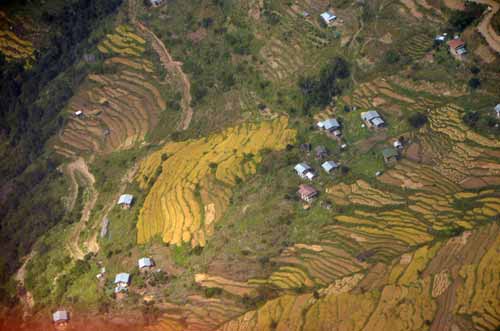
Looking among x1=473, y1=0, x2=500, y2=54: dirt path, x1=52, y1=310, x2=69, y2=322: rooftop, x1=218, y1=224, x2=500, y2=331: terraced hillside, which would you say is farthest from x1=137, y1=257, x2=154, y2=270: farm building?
x1=473, y1=0, x2=500, y2=54: dirt path

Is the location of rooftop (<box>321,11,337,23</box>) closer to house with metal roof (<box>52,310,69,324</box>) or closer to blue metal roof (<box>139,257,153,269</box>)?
blue metal roof (<box>139,257,153,269</box>)

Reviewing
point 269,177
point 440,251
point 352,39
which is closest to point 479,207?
point 440,251

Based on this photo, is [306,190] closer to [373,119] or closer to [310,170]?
[310,170]

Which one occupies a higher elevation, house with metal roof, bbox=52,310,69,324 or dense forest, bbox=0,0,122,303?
dense forest, bbox=0,0,122,303

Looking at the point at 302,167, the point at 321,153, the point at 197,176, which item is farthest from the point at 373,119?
the point at 197,176

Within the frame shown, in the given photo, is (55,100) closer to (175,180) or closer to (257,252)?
(175,180)

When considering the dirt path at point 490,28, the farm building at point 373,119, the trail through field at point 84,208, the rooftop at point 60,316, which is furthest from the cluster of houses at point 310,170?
the rooftop at point 60,316

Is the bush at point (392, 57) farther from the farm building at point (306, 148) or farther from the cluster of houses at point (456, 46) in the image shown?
the farm building at point (306, 148)
